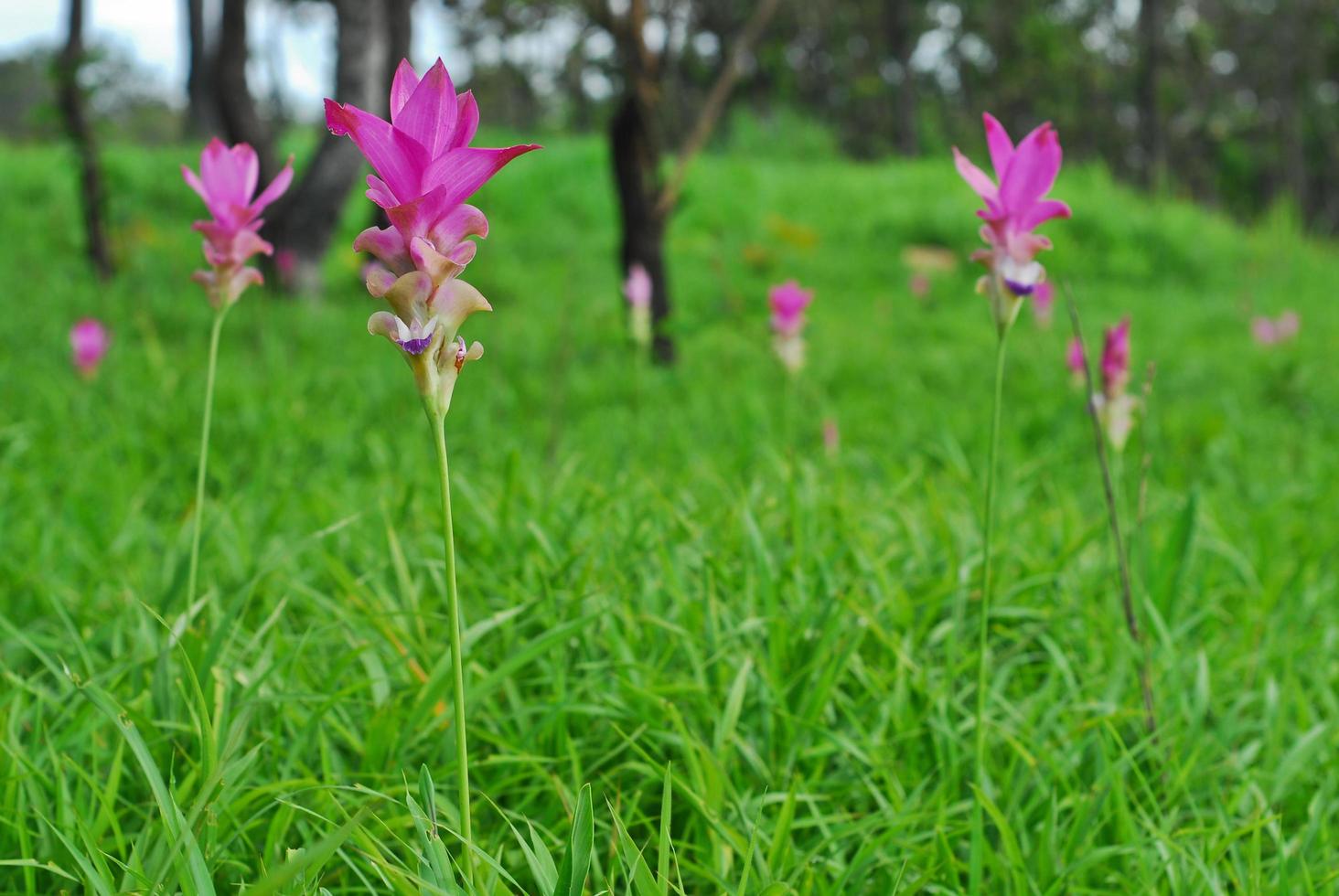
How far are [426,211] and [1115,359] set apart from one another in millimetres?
1210

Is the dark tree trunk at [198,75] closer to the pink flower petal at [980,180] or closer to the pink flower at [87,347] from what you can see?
the pink flower at [87,347]

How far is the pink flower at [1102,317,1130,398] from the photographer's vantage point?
1.56 m

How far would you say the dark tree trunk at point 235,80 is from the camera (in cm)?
565

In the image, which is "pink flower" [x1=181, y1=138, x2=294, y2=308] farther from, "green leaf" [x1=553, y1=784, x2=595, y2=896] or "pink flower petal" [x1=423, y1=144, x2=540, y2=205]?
"green leaf" [x1=553, y1=784, x2=595, y2=896]

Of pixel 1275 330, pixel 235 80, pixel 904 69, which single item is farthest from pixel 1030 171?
pixel 904 69

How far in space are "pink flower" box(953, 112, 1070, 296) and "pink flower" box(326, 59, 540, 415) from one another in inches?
19.9

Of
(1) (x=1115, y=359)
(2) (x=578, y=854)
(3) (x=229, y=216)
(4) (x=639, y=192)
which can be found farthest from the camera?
(4) (x=639, y=192)

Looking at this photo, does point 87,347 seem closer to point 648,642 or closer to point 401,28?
point 648,642

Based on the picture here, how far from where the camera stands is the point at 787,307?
2.75 metres

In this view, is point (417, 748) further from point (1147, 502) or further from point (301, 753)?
point (1147, 502)

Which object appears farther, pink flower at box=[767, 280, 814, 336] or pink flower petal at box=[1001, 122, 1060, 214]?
pink flower at box=[767, 280, 814, 336]

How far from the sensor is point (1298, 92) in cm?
3244

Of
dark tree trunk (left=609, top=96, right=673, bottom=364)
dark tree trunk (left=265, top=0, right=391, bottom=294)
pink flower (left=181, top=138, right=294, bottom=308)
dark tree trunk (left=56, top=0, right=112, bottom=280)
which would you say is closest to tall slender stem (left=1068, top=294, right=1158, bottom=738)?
pink flower (left=181, top=138, right=294, bottom=308)

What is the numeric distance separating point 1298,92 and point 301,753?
39004 mm
